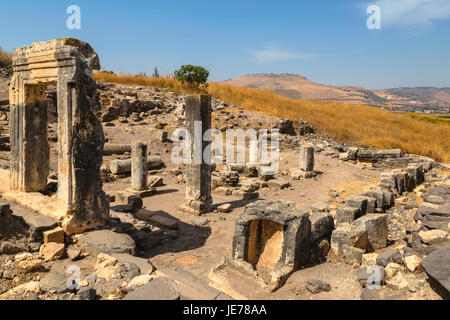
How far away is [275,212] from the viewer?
17.8 ft

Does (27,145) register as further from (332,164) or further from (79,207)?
(332,164)

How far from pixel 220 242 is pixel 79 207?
3.14 meters

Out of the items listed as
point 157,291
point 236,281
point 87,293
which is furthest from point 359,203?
point 87,293

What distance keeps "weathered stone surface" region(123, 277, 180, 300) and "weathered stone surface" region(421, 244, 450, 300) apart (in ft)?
9.84

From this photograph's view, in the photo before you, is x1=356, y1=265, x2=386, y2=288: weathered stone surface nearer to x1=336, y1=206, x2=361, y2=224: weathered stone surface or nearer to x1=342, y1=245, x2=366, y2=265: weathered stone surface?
x1=342, y1=245, x2=366, y2=265: weathered stone surface

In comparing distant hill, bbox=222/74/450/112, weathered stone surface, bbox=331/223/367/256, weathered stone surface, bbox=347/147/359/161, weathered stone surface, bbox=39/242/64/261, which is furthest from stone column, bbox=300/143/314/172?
distant hill, bbox=222/74/450/112

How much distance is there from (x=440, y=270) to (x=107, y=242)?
15.8ft

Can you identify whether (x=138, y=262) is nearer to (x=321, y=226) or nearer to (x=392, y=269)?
(x=321, y=226)

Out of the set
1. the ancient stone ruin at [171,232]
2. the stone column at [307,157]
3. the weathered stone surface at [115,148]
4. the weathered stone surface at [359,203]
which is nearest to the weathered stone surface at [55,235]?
the ancient stone ruin at [171,232]

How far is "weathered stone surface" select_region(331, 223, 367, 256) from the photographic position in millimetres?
5641

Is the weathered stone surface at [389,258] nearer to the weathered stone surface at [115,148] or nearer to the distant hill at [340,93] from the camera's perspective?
the weathered stone surface at [115,148]

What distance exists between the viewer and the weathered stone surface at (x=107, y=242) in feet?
17.5

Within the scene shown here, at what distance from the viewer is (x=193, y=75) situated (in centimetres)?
2605
